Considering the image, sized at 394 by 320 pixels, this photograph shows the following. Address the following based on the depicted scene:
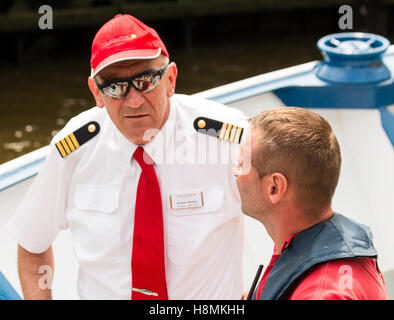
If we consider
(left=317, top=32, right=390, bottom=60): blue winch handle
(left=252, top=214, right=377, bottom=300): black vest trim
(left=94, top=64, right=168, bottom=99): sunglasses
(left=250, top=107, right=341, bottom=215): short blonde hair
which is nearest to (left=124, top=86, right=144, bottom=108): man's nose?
(left=94, top=64, right=168, bottom=99): sunglasses

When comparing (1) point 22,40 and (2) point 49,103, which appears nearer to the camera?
(2) point 49,103

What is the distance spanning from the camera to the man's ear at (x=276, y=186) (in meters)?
1.36

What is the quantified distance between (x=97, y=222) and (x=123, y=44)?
58cm

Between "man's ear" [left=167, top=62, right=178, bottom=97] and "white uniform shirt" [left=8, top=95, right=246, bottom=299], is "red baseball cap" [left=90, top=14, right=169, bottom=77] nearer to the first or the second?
"man's ear" [left=167, top=62, right=178, bottom=97]

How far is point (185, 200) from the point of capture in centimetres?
200

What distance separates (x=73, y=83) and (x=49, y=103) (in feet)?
1.79

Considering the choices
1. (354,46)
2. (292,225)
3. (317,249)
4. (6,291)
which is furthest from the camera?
(354,46)

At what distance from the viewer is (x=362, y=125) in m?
3.01

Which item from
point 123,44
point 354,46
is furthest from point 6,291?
point 354,46

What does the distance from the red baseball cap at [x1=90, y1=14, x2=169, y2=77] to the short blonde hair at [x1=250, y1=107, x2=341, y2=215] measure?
0.61 meters

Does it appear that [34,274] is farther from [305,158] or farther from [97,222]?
[305,158]

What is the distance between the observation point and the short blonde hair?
1.35m

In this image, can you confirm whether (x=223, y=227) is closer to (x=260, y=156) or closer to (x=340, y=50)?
(x=260, y=156)
